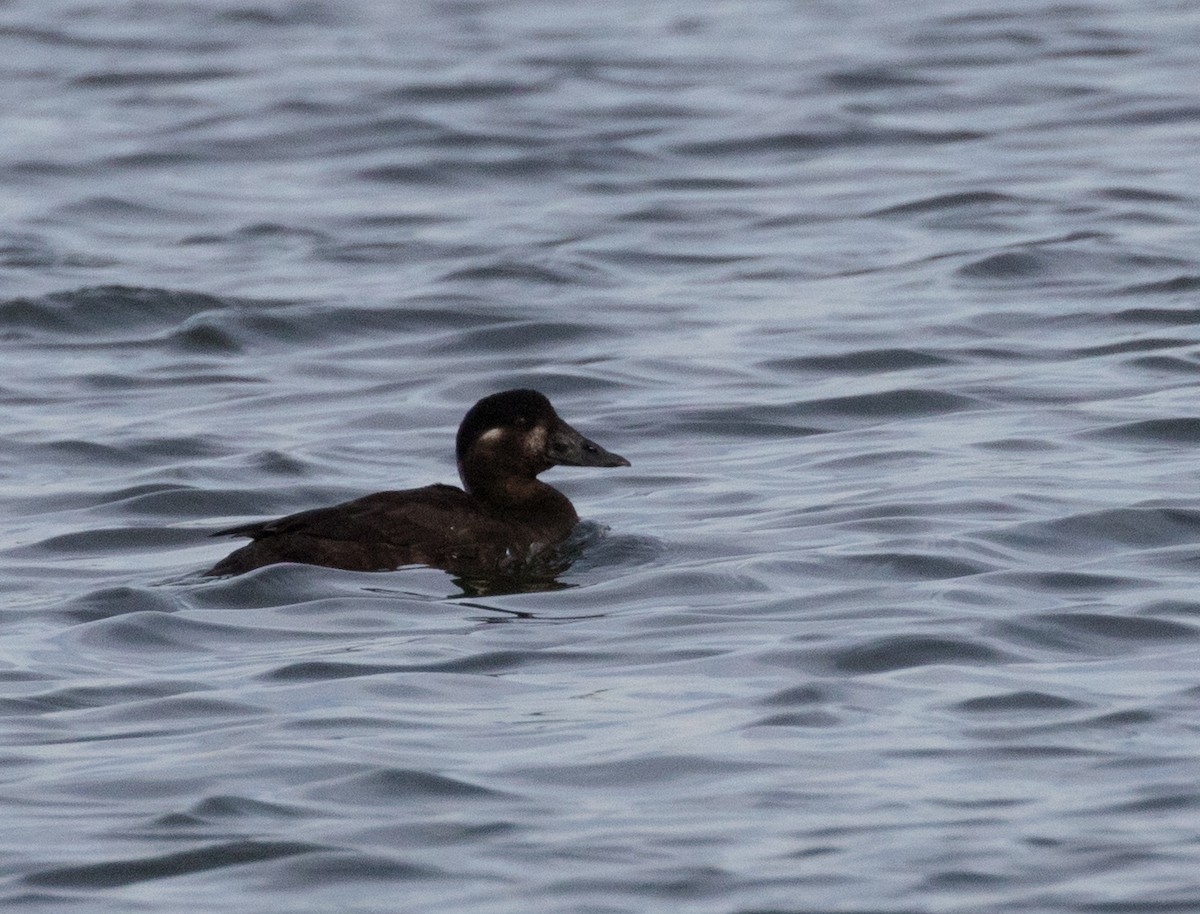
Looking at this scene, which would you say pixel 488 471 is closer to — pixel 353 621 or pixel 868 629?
pixel 353 621

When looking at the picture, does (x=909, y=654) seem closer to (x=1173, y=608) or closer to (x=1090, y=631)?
(x=1090, y=631)

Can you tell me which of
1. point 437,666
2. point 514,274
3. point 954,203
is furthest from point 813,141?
point 437,666

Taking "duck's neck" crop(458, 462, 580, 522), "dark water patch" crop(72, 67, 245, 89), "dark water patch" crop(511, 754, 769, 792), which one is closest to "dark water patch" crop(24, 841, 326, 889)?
"dark water patch" crop(511, 754, 769, 792)

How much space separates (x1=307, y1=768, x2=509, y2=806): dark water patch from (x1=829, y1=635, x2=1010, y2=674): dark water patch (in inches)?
59.6

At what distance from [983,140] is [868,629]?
12600mm

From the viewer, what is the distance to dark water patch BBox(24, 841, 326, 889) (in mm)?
6035

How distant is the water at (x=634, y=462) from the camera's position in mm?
6273

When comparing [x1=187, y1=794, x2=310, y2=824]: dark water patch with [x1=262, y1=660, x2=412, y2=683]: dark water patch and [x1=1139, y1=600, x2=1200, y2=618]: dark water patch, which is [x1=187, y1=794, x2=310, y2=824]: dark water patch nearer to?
[x1=262, y1=660, x2=412, y2=683]: dark water patch

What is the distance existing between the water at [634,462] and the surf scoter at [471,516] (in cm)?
14

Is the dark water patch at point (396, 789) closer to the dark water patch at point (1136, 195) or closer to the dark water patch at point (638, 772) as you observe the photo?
the dark water patch at point (638, 772)

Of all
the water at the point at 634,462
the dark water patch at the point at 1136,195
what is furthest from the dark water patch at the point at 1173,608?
the dark water patch at the point at 1136,195

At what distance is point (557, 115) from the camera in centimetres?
2194

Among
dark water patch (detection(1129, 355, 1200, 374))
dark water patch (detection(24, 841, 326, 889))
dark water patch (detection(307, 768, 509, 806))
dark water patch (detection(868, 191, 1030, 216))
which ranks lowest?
dark water patch (detection(1129, 355, 1200, 374))

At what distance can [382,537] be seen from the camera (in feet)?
29.9
